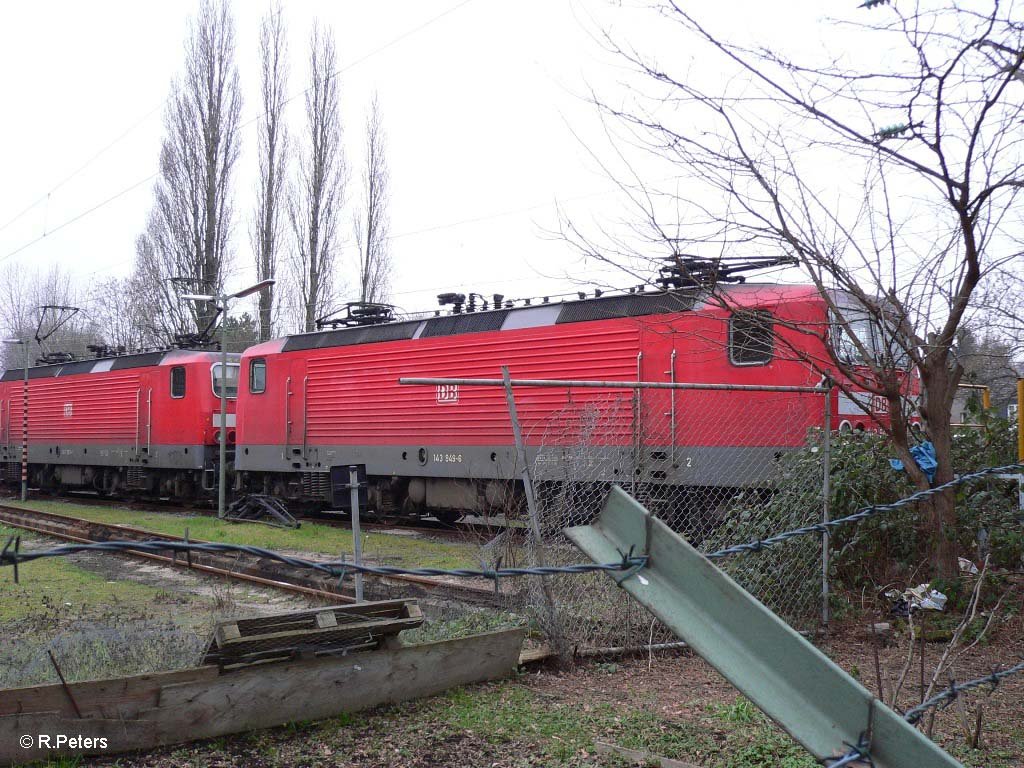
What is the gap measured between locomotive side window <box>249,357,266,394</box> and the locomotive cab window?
1.72 m

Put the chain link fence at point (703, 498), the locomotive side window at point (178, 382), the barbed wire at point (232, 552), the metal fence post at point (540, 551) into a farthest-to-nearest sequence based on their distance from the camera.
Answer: the locomotive side window at point (178, 382) → the chain link fence at point (703, 498) → the metal fence post at point (540, 551) → the barbed wire at point (232, 552)

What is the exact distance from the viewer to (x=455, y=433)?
43.3ft

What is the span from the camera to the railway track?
8.14 metres

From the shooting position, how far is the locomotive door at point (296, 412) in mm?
15961

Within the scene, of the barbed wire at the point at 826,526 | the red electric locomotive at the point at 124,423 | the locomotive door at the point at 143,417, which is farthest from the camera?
the locomotive door at the point at 143,417

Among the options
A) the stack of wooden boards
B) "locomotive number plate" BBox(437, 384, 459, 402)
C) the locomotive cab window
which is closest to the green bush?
the stack of wooden boards

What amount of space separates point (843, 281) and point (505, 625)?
A: 10.3 feet

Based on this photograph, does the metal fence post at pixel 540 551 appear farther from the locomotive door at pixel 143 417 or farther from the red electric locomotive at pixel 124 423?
the locomotive door at pixel 143 417

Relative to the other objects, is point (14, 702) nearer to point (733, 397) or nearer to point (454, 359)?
point (733, 397)

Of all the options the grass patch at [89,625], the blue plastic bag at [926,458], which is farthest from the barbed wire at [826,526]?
the grass patch at [89,625]

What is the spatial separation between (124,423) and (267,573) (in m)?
12.6

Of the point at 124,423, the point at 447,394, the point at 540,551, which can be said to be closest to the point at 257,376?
the point at 447,394

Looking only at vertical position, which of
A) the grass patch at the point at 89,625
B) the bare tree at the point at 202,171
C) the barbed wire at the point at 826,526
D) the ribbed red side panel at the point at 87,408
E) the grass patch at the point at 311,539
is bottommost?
the grass patch at the point at 311,539

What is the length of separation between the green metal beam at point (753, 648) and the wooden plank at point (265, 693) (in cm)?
289
